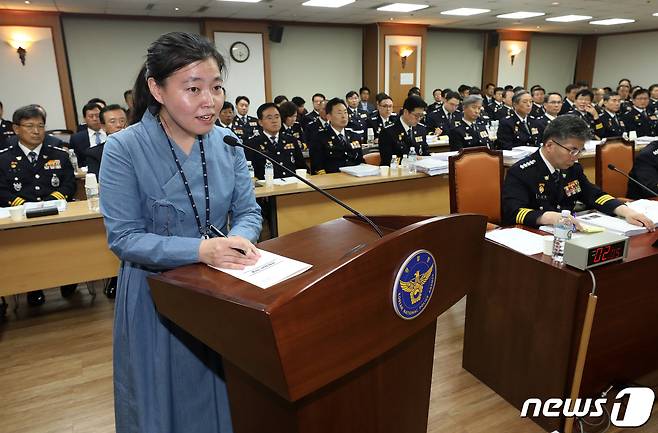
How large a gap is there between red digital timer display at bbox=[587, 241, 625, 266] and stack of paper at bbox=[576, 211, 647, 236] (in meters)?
0.42

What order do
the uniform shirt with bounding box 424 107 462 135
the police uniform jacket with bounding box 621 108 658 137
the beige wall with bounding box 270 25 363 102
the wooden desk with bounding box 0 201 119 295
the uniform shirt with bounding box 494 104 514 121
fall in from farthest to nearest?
the beige wall with bounding box 270 25 363 102 → the uniform shirt with bounding box 494 104 514 121 → the uniform shirt with bounding box 424 107 462 135 → the police uniform jacket with bounding box 621 108 658 137 → the wooden desk with bounding box 0 201 119 295

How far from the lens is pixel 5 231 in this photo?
8.78ft

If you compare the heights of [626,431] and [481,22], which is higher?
[481,22]

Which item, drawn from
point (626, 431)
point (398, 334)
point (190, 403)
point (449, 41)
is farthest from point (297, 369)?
point (449, 41)

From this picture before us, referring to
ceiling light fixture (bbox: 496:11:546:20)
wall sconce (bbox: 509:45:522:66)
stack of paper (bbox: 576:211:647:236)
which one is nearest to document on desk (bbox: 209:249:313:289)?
stack of paper (bbox: 576:211:647:236)

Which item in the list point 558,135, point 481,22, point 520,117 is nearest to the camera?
point 558,135

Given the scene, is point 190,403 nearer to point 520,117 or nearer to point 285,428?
point 285,428

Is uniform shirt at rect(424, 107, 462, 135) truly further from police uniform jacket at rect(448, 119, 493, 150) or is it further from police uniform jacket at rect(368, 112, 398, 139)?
police uniform jacket at rect(448, 119, 493, 150)

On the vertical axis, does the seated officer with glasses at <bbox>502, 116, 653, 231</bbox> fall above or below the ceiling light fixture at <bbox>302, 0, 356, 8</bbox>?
below

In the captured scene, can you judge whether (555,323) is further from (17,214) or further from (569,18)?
(569,18)

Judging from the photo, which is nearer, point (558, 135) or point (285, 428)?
point (285, 428)

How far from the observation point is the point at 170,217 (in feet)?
3.42

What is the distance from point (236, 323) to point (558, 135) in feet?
6.89

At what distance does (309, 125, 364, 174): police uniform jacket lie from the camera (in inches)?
180
